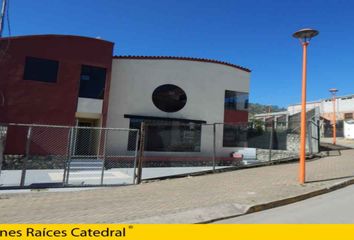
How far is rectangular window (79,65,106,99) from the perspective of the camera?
17.3 meters

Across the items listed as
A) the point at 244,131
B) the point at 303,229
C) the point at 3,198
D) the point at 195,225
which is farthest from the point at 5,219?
the point at 244,131

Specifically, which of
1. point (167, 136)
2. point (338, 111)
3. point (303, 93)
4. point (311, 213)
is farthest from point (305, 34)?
point (338, 111)

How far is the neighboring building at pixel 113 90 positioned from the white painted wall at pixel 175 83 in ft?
0.20

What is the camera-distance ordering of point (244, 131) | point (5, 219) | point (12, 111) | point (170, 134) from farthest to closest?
point (244, 131) < point (170, 134) < point (12, 111) < point (5, 219)

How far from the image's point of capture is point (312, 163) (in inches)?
525

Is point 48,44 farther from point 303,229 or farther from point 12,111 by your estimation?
point 303,229

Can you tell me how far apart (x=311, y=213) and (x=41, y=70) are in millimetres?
15140

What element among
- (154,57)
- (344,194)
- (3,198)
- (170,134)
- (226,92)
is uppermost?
(154,57)

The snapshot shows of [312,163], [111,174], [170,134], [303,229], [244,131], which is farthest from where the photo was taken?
[244,131]

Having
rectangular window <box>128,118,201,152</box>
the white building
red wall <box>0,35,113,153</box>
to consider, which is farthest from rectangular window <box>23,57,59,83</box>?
the white building

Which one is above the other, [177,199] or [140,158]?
[140,158]

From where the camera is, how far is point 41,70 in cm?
1642

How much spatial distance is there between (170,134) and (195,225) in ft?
45.5

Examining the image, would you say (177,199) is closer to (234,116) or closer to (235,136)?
(235,136)
